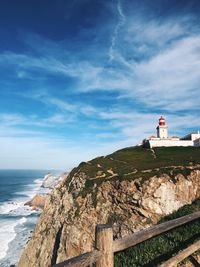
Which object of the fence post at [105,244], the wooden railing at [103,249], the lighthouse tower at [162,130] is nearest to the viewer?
the wooden railing at [103,249]

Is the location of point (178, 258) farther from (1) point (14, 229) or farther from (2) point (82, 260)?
(1) point (14, 229)

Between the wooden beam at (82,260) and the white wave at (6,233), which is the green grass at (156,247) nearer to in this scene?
the wooden beam at (82,260)

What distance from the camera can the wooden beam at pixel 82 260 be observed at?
4.00 m

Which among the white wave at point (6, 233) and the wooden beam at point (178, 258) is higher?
the wooden beam at point (178, 258)

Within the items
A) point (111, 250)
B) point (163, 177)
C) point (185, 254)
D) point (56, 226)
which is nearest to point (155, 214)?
point (163, 177)

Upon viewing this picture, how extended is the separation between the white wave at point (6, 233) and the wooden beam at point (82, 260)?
146ft

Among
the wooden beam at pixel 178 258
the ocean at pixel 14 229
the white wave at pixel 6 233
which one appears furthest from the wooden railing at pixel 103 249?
the white wave at pixel 6 233

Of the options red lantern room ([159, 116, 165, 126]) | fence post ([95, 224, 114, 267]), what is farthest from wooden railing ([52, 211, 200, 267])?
red lantern room ([159, 116, 165, 126])

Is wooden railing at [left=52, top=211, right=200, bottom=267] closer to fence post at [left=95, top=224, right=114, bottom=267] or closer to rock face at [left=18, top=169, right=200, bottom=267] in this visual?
fence post at [left=95, top=224, right=114, bottom=267]

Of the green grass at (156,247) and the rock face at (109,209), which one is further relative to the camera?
the rock face at (109,209)

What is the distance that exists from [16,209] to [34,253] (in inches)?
2097

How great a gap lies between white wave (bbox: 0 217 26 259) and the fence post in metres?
44.3

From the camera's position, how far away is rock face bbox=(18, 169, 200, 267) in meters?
30.7

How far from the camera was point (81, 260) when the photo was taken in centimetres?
426
